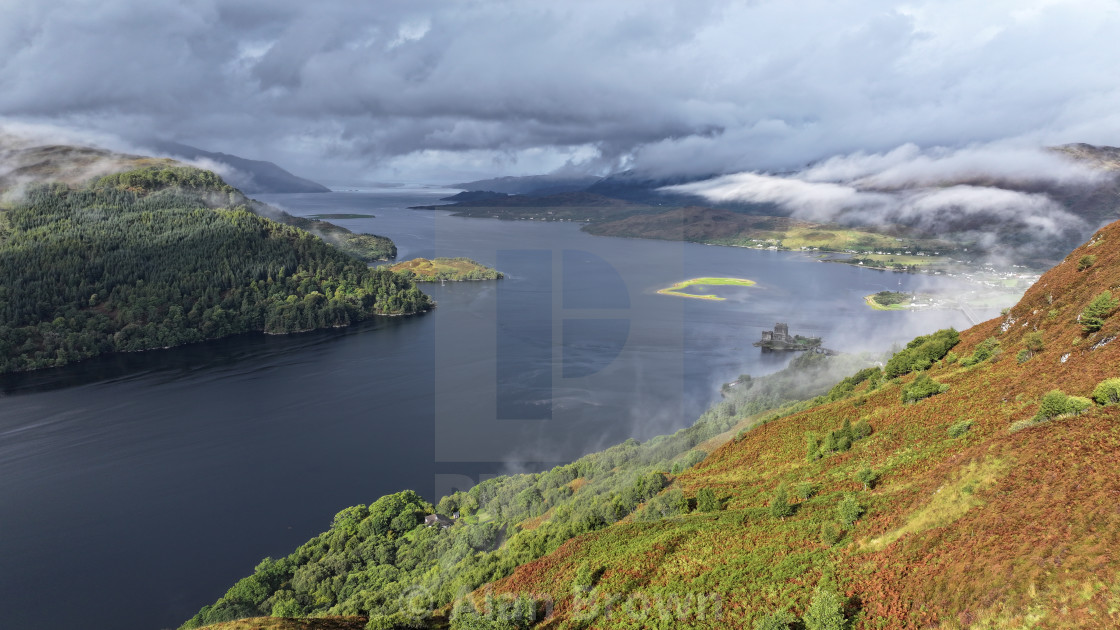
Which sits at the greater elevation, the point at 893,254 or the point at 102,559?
the point at 893,254

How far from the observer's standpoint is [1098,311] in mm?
21031

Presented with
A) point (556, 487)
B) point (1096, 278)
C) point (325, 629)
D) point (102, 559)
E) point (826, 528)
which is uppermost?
point (1096, 278)

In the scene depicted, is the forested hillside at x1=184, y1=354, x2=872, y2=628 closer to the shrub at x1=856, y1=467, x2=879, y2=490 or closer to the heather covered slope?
the heather covered slope

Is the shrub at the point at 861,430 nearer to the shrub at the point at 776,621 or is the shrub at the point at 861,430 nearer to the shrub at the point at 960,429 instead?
the shrub at the point at 960,429

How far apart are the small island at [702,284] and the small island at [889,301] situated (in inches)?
1033

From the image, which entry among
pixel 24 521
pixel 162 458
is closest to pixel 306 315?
pixel 162 458

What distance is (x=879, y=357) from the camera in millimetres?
61625

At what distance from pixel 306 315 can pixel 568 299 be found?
157ft

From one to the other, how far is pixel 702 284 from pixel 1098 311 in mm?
117871

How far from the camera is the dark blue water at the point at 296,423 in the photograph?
39.2 meters

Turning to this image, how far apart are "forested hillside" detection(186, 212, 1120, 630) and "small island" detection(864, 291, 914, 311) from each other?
87.7 metres

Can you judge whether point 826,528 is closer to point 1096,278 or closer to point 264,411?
point 1096,278

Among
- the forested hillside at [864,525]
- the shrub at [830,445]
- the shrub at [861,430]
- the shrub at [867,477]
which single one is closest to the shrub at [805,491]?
the forested hillside at [864,525]

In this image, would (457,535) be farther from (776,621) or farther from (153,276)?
(153,276)
